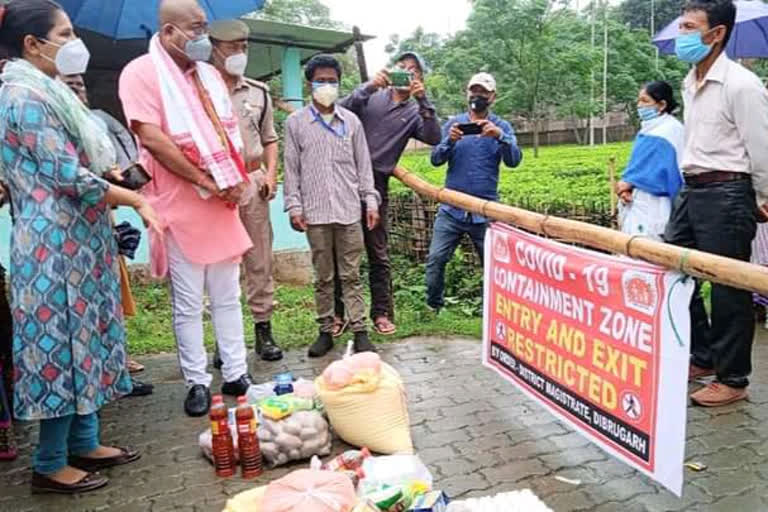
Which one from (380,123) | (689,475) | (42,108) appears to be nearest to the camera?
(42,108)

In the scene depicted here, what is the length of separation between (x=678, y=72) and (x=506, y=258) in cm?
3155

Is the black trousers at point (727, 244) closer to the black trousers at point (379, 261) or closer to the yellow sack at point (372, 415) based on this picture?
the yellow sack at point (372, 415)

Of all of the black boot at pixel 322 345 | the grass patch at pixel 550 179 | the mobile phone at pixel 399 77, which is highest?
the mobile phone at pixel 399 77

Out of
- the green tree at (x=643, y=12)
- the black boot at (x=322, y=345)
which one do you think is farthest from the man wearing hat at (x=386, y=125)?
the green tree at (x=643, y=12)

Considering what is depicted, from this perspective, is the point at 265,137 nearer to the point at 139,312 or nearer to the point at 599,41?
the point at 139,312

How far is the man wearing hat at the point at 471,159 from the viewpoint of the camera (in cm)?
482

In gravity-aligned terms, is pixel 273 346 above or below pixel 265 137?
below

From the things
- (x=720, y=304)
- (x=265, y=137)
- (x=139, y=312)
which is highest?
(x=265, y=137)

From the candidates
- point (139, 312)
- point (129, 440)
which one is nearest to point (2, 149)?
point (129, 440)

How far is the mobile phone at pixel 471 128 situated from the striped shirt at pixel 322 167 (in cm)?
74

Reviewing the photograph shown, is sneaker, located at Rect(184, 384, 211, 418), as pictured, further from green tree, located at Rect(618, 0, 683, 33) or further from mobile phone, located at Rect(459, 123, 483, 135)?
green tree, located at Rect(618, 0, 683, 33)

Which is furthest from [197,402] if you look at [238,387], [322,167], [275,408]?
[322,167]

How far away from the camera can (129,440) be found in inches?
136

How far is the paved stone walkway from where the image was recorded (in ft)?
8.97
